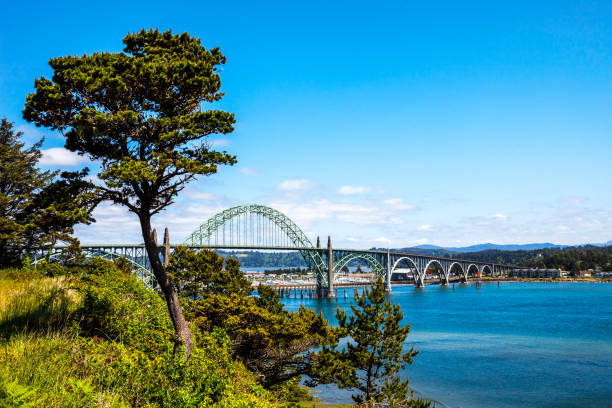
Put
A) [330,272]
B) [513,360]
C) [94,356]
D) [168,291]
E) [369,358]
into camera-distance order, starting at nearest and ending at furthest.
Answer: [94,356]
[168,291]
[369,358]
[513,360]
[330,272]

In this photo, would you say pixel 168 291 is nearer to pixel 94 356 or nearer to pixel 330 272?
pixel 94 356

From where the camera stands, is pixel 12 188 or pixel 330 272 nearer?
pixel 12 188

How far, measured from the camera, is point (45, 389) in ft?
22.5

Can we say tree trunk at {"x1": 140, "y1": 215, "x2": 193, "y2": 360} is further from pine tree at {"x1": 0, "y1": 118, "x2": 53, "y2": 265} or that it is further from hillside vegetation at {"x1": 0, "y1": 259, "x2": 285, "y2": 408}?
pine tree at {"x1": 0, "y1": 118, "x2": 53, "y2": 265}

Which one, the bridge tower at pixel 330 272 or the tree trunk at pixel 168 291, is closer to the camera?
the tree trunk at pixel 168 291

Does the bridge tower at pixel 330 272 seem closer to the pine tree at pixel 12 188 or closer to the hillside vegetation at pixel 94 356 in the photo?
the pine tree at pixel 12 188

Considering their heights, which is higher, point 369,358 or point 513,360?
point 369,358

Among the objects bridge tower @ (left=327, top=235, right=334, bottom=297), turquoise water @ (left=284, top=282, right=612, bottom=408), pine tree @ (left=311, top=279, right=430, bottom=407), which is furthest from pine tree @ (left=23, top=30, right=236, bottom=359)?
bridge tower @ (left=327, top=235, right=334, bottom=297)

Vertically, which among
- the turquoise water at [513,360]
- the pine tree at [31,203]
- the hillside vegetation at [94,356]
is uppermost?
the pine tree at [31,203]

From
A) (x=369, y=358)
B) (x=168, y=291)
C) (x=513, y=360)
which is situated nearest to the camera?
(x=168, y=291)

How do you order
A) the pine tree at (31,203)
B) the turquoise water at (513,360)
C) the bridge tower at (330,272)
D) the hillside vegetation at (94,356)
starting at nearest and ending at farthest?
the hillside vegetation at (94,356) < the pine tree at (31,203) < the turquoise water at (513,360) < the bridge tower at (330,272)

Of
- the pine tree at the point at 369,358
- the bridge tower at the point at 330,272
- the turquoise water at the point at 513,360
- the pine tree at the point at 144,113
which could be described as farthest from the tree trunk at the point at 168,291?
the bridge tower at the point at 330,272

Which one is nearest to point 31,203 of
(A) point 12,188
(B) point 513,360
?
(A) point 12,188

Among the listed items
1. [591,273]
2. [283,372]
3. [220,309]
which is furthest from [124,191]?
[591,273]
